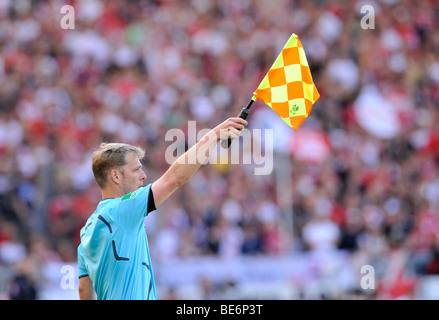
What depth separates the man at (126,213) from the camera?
430 cm

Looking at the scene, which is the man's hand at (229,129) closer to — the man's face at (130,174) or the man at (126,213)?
the man at (126,213)

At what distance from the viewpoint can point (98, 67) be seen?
14.6 metres

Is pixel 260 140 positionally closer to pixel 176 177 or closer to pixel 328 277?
pixel 328 277

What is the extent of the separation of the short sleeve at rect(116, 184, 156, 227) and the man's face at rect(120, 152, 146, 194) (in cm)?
24

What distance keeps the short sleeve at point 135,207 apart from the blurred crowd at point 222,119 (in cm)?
524

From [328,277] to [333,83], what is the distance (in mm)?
5123

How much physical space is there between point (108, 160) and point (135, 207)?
0.44m

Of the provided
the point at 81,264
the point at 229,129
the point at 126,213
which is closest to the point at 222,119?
the point at 81,264

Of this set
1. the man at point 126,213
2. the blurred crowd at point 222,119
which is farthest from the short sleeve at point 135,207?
the blurred crowd at point 222,119

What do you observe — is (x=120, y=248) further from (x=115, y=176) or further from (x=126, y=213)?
(x=115, y=176)

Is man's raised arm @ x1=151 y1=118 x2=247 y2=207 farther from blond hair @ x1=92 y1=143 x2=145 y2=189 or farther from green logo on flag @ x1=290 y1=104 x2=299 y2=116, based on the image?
green logo on flag @ x1=290 y1=104 x2=299 y2=116

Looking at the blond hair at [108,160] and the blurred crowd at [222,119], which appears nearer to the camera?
the blond hair at [108,160]

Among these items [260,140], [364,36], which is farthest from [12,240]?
[364,36]

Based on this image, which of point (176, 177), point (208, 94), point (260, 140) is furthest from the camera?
point (208, 94)
